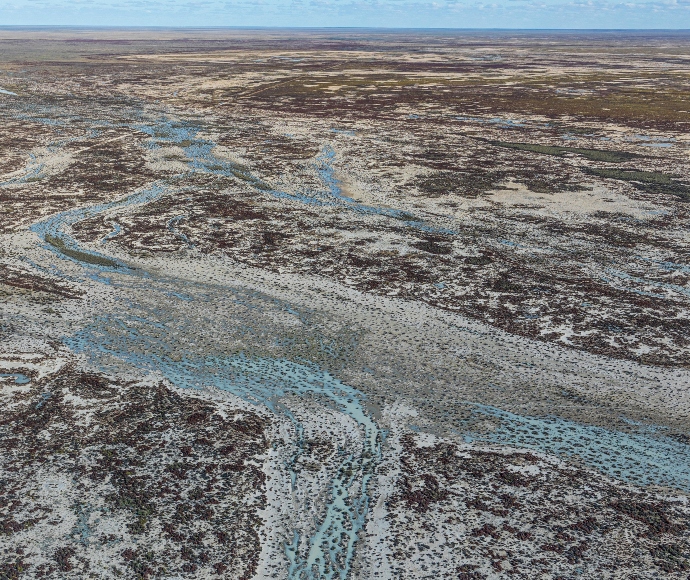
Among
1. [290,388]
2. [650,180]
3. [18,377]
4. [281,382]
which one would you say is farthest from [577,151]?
[18,377]

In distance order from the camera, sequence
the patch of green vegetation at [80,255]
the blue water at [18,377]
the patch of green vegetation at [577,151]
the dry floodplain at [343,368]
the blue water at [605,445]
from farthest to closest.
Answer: the patch of green vegetation at [577,151]
the patch of green vegetation at [80,255]
the blue water at [18,377]
the blue water at [605,445]
the dry floodplain at [343,368]

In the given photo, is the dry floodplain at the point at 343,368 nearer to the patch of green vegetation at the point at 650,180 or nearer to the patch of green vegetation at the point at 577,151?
the patch of green vegetation at the point at 650,180

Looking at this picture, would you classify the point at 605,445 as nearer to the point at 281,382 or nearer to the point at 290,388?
the point at 290,388

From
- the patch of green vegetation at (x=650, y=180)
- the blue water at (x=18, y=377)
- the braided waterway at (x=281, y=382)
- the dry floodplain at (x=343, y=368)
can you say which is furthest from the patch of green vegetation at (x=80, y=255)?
the patch of green vegetation at (x=650, y=180)

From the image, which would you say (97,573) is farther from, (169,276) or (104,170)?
(104,170)

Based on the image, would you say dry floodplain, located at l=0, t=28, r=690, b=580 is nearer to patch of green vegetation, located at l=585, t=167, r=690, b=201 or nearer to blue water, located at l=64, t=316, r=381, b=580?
blue water, located at l=64, t=316, r=381, b=580

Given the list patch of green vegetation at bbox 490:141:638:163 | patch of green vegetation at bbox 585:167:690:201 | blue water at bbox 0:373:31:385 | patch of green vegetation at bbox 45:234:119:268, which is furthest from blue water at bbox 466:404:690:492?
patch of green vegetation at bbox 490:141:638:163
